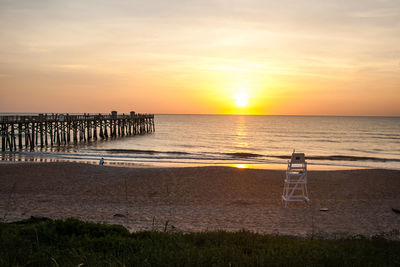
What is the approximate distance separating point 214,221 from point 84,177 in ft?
36.8

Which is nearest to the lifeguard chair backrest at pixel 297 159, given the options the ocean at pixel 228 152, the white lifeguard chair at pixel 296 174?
the white lifeguard chair at pixel 296 174

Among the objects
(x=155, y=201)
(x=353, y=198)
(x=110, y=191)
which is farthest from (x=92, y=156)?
(x=353, y=198)

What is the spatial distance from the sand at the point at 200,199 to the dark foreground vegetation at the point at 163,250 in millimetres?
A: 2205

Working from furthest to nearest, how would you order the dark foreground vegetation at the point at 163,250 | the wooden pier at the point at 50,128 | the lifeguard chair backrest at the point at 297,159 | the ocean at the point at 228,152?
the wooden pier at the point at 50,128 → the ocean at the point at 228,152 → the lifeguard chair backrest at the point at 297,159 → the dark foreground vegetation at the point at 163,250

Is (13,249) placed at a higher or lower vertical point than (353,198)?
higher

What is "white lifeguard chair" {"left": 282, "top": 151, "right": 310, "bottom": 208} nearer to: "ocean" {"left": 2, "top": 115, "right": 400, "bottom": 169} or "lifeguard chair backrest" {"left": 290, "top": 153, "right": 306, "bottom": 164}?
"lifeguard chair backrest" {"left": 290, "top": 153, "right": 306, "bottom": 164}

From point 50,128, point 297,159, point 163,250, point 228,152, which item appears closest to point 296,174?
point 297,159

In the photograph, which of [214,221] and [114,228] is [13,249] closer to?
[114,228]

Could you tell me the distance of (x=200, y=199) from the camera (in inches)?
563

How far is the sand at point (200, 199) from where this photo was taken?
9.99m

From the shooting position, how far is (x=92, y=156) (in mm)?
32250

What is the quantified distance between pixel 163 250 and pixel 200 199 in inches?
359

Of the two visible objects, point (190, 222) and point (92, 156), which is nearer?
point (190, 222)

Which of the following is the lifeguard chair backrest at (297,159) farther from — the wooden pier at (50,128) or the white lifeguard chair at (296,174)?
the wooden pier at (50,128)
